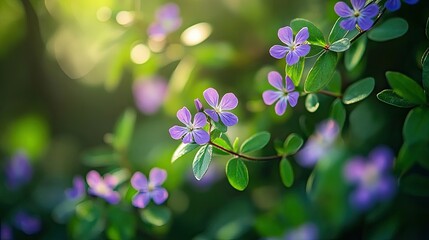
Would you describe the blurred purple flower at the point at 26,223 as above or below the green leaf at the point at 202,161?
below

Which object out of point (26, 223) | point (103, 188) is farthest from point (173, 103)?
point (26, 223)

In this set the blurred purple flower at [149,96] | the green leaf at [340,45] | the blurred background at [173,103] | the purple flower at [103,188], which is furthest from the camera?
the blurred purple flower at [149,96]

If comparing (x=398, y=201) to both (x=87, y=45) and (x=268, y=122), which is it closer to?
(x=268, y=122)

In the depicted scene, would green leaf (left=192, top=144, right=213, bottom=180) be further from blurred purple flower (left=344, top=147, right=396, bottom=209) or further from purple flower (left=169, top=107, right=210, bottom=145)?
blurred purple flower (left=344, top=147, right=396, bottom=209)

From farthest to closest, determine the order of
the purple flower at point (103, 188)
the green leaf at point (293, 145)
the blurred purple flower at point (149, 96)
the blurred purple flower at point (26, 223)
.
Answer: the blurred purple flower at point (149, 96)
the blurred purple flower at point (26, 223)
the purple flower at point (103, 188)
the green leaf at point (293, 145)

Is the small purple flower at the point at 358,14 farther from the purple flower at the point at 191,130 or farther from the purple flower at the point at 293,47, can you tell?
the purple flower at the point at 191,130

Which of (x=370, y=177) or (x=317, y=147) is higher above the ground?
(x=317, y=147)

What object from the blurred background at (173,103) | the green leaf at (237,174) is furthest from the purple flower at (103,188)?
the green leaf at (237,174)

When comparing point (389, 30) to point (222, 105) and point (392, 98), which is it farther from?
point (222, 105)
